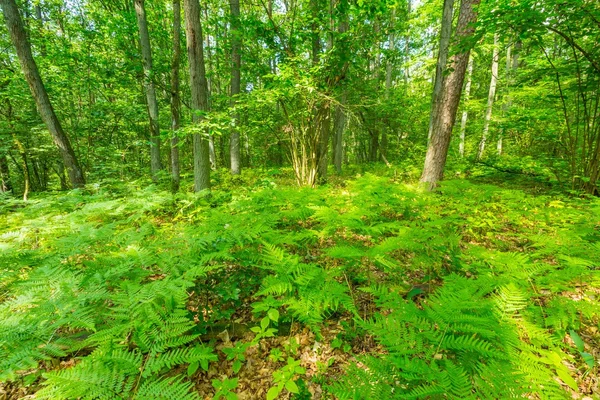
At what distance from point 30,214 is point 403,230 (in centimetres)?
648

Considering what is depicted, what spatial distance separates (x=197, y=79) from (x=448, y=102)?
5.26 metres

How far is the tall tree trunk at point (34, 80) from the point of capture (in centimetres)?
514

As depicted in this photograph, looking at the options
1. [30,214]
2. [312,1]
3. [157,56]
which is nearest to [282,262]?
[30,214]

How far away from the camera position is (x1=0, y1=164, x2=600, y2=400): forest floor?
1.28 metres

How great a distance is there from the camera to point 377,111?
385 inches

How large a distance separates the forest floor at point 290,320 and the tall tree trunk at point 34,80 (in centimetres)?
331

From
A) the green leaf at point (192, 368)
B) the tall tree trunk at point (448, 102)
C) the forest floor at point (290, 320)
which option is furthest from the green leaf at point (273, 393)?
the tall tree trunk at point (448, 102)

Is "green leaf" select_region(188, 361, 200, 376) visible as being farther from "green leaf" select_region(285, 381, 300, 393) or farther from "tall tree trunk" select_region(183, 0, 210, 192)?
"tall tree trunk" select_region(183, 0, 210, 192)

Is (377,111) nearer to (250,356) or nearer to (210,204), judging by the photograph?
(210,204)

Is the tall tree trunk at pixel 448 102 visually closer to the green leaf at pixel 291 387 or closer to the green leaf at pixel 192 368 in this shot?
the green leaf at pixel 291 387

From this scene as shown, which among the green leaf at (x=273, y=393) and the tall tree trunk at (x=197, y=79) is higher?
the tall tree trunk at (x=197, y=79)

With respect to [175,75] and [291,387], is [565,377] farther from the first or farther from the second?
[175,75]

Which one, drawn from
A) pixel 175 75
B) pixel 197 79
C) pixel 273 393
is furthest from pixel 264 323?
pixel 175 75

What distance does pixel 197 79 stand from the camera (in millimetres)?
4969
